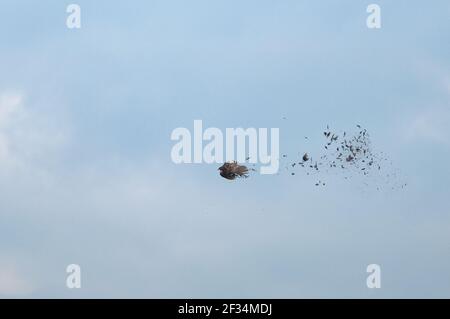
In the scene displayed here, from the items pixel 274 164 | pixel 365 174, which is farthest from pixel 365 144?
pixel 274 164

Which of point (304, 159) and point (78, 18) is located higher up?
point (78, 18)

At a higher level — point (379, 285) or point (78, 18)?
point (78, 18)

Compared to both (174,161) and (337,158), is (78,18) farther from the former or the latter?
(337,158)
